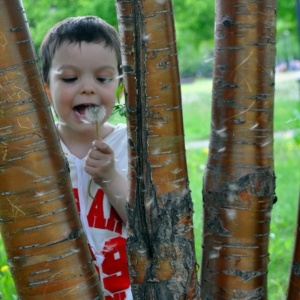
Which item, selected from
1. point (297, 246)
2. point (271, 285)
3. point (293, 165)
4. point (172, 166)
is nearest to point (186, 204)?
point (172, 166)

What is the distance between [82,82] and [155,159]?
81 centimetres

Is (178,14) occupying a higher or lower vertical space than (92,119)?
lower

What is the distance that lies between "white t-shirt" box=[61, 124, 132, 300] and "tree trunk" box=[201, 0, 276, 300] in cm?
59

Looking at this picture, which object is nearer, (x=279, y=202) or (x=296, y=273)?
(x=296, y=273)

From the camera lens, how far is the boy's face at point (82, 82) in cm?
253

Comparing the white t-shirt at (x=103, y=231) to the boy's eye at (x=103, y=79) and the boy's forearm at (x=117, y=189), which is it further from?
the boy's eye at (x=103, y=79)

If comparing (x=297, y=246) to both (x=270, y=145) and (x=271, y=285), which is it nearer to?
(x=270, y=145)

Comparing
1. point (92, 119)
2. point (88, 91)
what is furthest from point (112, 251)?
point (88, 91)

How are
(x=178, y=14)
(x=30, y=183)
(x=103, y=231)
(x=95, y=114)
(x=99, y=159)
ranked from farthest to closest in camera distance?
(x=178, y=14), (x=103, y=231), (x=95, y=114), (x=99, y=159), (x=30, y=183)

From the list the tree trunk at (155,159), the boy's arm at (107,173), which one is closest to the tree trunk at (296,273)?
the tree trunk at (155,159)

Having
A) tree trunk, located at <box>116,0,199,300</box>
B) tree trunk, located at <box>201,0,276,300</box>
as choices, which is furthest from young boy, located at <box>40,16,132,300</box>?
tree trunk, located at <box>116,0,199,300</box>

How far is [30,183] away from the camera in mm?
1783

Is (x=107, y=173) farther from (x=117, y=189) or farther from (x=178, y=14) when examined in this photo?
(x=178, y=14)

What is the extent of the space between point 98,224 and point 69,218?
2.43 ft
